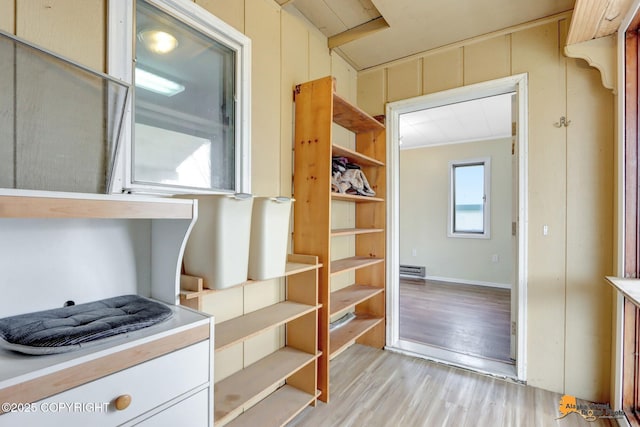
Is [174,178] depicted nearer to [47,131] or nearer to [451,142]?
[47,131]

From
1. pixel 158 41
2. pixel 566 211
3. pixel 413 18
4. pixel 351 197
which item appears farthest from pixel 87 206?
pixel 566 211

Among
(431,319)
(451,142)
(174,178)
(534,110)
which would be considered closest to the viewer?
(174,178)

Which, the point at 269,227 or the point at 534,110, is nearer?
the point at 269,227

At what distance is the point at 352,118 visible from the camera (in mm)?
2365

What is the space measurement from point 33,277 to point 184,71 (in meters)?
1.01

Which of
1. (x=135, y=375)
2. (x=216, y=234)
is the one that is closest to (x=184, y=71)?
(x=216, y=234)

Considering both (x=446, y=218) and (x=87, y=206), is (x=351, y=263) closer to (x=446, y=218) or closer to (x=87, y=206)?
(x=87, y=206)

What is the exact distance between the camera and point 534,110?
201 centimetres

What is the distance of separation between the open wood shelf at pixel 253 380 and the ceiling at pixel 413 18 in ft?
7.12

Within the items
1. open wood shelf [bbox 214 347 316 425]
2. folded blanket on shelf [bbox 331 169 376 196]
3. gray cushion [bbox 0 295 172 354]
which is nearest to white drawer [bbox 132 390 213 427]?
gray cushion [bbox 0 295 172 354]

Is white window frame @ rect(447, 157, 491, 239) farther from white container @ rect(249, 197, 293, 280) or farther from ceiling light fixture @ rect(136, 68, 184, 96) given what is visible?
ceiling light fixture @ rect(136, 68, 184, 96)

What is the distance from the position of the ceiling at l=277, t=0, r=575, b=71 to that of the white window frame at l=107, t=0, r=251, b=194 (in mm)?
570

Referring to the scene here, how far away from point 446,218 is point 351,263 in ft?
10.9

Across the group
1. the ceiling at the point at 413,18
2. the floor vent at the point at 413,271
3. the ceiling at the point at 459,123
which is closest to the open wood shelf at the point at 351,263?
the ceiling at the point at 459,123
